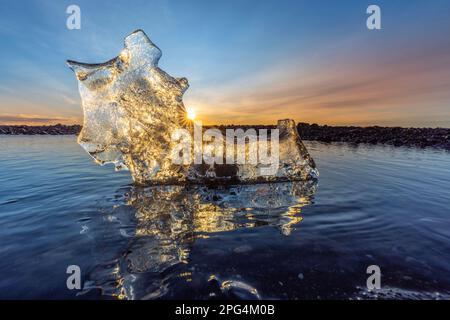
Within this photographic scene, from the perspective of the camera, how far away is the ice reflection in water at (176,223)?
7.02 ft

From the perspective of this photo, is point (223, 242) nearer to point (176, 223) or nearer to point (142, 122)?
point (176, 223)

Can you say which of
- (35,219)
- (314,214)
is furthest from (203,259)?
(35,219)

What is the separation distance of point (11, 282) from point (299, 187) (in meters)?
5.29

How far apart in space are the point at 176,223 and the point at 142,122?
3.59m

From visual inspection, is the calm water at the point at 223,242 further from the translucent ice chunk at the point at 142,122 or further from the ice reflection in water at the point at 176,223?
the translucent ice chunk at the point at 142,122

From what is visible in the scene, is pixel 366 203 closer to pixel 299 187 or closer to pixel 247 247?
pixel 299 187

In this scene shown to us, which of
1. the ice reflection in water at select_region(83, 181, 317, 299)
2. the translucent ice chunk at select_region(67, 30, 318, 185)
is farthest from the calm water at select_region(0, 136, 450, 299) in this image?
the translucent ice chunk at select_region(67, 30, 318, 185)

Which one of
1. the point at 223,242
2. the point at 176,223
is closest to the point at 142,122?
the point at 176,223

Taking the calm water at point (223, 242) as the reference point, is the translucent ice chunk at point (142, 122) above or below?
above

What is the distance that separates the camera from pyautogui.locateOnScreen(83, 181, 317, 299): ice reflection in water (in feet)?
7.02

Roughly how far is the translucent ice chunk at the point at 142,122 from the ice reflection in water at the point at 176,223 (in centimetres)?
60

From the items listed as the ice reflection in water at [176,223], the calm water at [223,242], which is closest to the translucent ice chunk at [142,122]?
the ice reflection in water at [176,223]

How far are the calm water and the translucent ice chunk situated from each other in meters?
0.94

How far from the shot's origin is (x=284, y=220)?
3.65 meters
